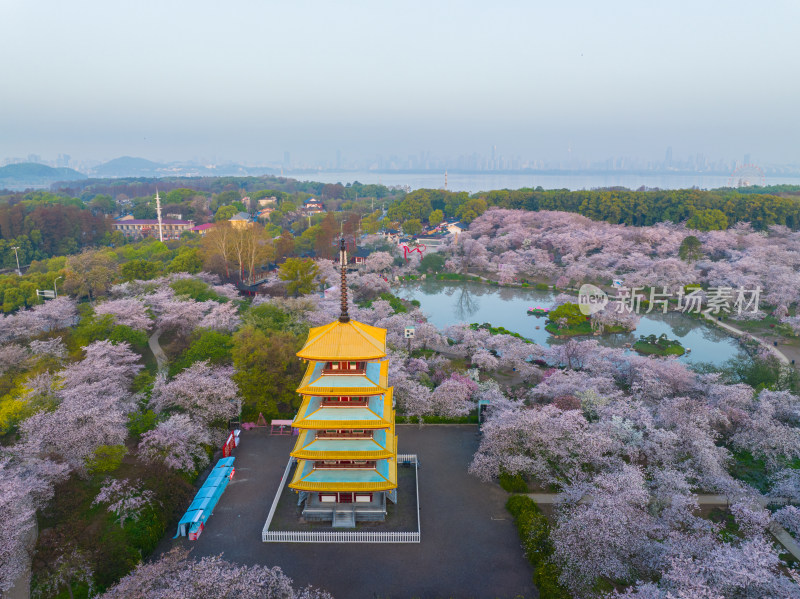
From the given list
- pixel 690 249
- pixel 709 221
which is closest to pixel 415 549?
pixel 690 249

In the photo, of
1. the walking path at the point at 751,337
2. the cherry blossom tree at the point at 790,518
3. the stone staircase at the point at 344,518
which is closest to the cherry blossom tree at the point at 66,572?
the stone staircase at the point at 344,518

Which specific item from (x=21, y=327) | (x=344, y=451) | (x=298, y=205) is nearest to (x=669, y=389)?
(x=344, y=451)

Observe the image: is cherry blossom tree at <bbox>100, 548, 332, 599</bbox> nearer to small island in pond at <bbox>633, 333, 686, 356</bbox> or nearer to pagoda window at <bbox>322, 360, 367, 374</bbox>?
pagoda window at <bbox>322, 360, 367, 374</bbox>

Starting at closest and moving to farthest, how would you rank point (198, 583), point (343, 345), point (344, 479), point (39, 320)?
point (198, 583) < point (343, 345) < point (344, 479) < point (39, 320)

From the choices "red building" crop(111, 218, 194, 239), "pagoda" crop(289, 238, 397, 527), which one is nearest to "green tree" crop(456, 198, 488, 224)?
"red building" crop(111, 218, 194, 239)

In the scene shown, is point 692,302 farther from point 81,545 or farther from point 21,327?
point 21,327

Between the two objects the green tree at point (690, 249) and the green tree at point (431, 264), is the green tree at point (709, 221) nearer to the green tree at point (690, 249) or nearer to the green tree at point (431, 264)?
the green tree at point (690, 249)

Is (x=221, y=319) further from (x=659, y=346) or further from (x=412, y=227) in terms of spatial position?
(x=412, y=227)
